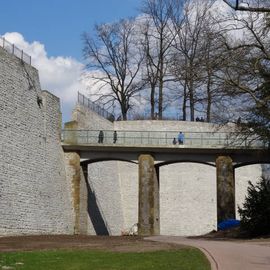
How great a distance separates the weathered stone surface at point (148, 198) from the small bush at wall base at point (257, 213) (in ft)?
39.1

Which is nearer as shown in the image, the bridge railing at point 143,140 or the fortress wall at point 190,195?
the bridge railing at point 143,140

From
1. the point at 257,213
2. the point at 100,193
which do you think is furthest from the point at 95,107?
the point at 257,213

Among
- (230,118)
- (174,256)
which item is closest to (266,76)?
(230,118)

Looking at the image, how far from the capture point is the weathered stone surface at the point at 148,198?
39.4m

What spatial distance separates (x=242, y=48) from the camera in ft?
90.7

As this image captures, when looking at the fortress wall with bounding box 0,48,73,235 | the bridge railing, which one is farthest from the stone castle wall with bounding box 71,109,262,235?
the fortress wall with bounding box 0,48,73,235

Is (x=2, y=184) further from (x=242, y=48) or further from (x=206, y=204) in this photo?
(x=206, y=204)

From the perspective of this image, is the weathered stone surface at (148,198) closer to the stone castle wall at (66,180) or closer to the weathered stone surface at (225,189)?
the stone castle wall at (66,180)

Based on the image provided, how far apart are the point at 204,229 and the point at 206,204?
2.28 m

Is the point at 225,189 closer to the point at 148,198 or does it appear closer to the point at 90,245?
the point at 148,198

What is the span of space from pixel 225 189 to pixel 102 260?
25.3m

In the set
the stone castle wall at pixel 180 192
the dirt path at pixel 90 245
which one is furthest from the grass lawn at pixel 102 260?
the stone castle wall at pixel 180 192

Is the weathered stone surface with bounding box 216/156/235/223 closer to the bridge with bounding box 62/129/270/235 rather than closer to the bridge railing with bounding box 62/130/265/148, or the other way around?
the bridge with bounding box 62/129/270/235

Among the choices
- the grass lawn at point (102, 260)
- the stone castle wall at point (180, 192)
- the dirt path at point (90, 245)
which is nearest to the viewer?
the grass lawn at point (102, 260)
